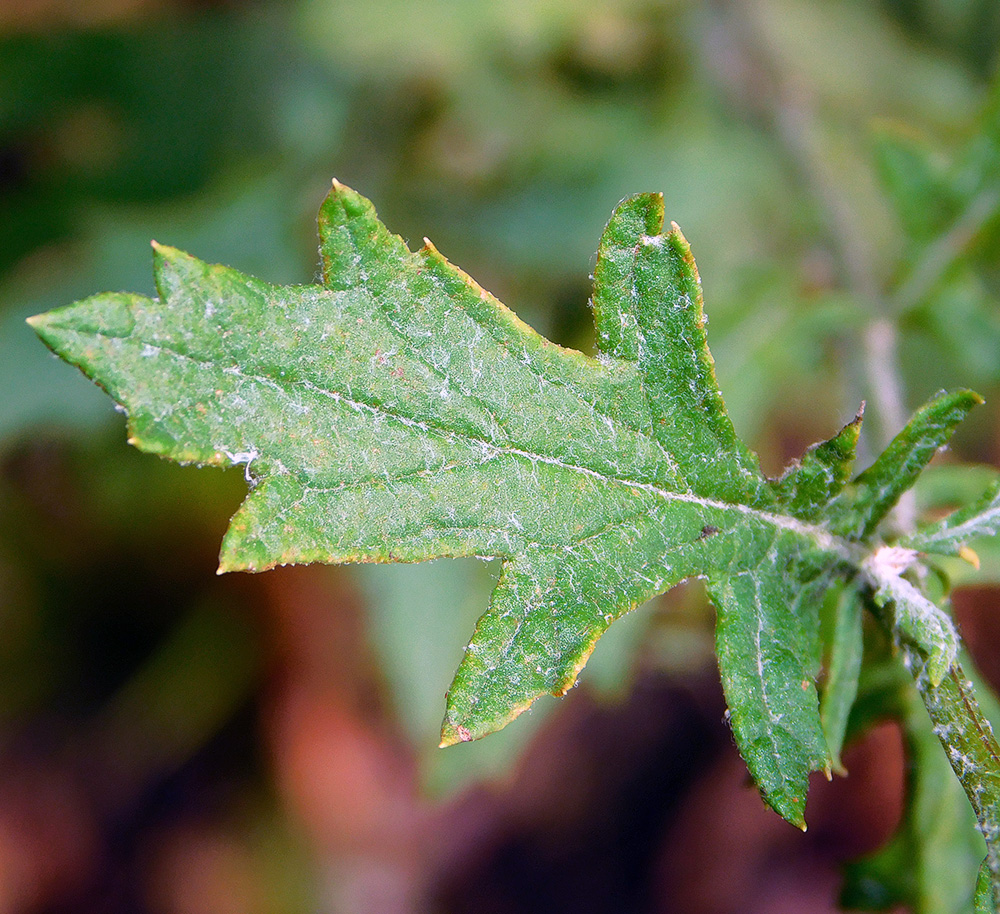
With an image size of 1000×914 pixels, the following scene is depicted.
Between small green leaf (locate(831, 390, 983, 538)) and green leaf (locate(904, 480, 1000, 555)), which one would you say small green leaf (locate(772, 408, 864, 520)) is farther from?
green leaf (locate(904, 480, 1000, 555))

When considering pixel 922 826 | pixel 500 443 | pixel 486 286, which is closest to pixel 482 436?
pixel 500 443

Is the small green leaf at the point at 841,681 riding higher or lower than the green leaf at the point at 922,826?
higher

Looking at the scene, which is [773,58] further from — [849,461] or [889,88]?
[849,461]

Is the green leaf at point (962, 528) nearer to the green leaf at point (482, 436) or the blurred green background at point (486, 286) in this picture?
the green leaf at point (482, 436)

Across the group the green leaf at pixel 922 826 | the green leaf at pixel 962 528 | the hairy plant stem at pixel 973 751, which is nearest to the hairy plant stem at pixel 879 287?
the hairy plant stem at pixel 973 751

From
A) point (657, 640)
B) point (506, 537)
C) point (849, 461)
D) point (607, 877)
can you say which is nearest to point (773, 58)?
point (657, 640)
